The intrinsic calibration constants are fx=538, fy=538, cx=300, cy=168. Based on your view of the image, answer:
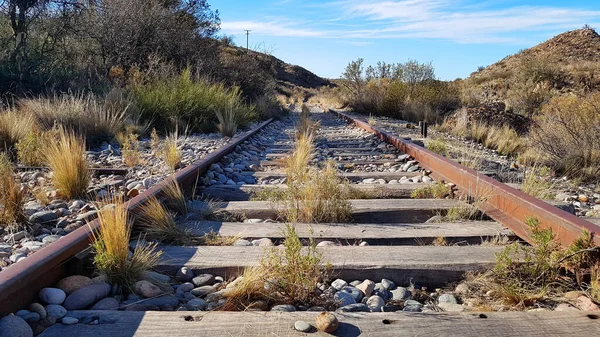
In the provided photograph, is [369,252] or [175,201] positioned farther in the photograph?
[175,201]

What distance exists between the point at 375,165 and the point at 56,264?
501cm

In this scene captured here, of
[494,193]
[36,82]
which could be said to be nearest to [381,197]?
[494,193]

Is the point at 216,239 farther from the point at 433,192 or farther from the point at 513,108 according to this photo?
the point at 513,108

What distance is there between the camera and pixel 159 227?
3631mm

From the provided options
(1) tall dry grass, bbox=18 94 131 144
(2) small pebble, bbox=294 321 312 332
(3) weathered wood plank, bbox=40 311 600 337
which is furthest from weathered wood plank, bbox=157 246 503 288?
(1) tall dry grass, bbox=18 94 131 144

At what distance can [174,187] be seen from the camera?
445 centimetres

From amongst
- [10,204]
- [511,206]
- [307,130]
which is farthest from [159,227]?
[307,130]

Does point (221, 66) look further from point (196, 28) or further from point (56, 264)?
point (56, 264)

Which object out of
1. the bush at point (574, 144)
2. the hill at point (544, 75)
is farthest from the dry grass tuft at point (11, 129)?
the hill at point (544, 75)

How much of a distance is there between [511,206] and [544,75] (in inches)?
1311

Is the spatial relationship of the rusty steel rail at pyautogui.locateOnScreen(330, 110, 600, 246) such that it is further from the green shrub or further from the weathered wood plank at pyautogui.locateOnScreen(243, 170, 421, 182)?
the green shrub

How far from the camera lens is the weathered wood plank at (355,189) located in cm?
504


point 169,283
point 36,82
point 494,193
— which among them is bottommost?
point 169,283

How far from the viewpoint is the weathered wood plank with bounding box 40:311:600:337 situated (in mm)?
2162
